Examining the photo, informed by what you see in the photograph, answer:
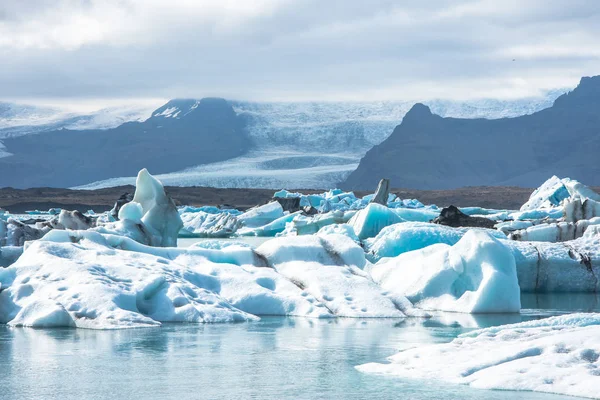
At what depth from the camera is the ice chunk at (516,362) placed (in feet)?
19.6

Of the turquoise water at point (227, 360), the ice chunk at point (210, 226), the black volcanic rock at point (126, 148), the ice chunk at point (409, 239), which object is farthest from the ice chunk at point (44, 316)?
the black volcanic rock at point (126, 148)

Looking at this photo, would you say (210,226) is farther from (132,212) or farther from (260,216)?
(132,212)

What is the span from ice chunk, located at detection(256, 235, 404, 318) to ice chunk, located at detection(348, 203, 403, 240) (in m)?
7.30

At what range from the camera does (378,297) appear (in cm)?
1083

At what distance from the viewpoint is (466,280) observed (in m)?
11.4

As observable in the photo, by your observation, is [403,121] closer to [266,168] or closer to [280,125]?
[280,125]

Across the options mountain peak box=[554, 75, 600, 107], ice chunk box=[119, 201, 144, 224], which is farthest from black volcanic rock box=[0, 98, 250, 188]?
ice chunk box=[119, 201, 144, 224]

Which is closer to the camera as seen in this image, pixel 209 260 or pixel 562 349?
pixel 562 349

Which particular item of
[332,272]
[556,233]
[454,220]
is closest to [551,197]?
[454,220]

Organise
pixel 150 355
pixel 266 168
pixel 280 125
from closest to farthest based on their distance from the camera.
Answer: pixel 150 355, pixel 266 168, pixel 280 125

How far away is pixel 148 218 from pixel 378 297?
7.05m

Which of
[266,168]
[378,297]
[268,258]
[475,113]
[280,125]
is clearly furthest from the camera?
[475,113]

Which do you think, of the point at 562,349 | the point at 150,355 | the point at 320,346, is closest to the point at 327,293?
the point at 320,346

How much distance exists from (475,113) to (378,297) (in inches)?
4641
